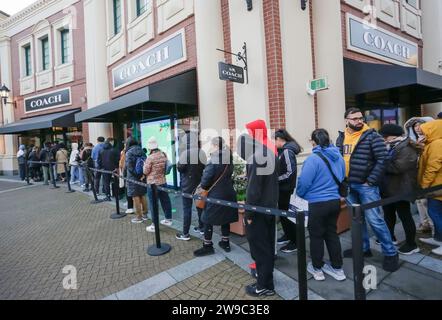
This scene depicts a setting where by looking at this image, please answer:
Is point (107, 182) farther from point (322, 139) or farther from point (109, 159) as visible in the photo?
point (322, 139)

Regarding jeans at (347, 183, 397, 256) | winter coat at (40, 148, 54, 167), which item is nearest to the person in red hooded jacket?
jeans at (347, 183, 397, 256)

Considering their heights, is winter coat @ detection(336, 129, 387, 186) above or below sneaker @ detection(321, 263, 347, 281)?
above

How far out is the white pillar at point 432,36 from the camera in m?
10.1

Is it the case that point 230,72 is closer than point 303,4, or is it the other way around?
point 230,72

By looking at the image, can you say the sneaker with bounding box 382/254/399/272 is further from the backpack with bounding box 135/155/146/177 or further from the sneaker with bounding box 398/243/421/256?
the backpack with bounding box 135/155/146/177

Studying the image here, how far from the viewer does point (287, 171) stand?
3.84 metres

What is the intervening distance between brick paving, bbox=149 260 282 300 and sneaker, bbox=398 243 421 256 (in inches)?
80.4

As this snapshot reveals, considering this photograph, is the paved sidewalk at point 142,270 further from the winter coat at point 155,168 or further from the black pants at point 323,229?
the winter coat at point 155,168

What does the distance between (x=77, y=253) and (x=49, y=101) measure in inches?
484

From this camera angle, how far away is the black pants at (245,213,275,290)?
2.94 metres

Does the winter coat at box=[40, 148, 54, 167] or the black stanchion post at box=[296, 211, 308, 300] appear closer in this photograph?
the black stanchion post at box=[296, 211, 308, 300]

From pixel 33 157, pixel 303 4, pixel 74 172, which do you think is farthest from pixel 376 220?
pixel 33 157

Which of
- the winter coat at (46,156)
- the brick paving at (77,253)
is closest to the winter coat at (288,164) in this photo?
the brick paving at (77,253)

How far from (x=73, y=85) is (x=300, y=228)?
13540 mm
